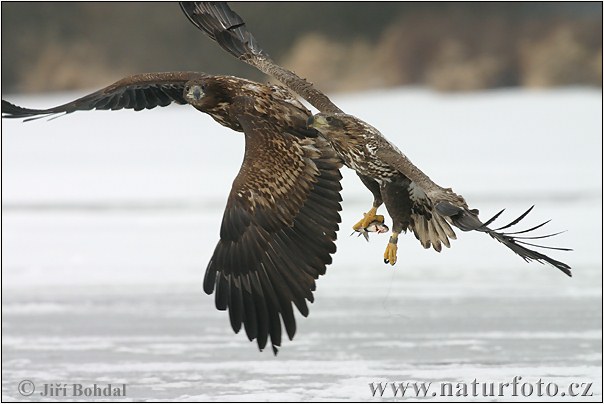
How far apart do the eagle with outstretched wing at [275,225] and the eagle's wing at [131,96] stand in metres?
0.72

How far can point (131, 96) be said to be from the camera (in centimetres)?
709

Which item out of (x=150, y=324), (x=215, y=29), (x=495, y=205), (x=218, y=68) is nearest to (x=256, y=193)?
(x=215, y=29)

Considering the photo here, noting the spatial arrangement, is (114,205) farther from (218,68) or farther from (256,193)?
(256,193)

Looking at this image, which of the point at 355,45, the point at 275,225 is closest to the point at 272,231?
the point at 275,225

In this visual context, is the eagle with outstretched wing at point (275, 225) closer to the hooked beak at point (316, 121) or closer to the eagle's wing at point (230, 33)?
the hooked beak at point (316, 121)

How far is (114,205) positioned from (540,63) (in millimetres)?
6940

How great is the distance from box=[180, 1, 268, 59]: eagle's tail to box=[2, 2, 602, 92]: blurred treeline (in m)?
8.98

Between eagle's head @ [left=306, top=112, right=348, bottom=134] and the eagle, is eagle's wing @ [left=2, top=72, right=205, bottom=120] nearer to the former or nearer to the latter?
the eagle

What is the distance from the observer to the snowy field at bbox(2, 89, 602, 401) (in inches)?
276

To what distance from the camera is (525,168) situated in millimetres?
13844

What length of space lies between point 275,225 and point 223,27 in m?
1.83

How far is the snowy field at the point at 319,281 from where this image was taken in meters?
7.00

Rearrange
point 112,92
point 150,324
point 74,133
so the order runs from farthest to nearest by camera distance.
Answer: point 74,133 → point 150,324 → point 112,92

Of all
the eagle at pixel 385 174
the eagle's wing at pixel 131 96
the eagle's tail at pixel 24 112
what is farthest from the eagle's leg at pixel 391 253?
the eagle's tail at pixel 24 112
